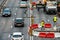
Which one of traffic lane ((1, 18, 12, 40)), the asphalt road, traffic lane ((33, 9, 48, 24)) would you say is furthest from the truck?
traffic lane ((1, 18, 12, 40))

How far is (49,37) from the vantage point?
172ft

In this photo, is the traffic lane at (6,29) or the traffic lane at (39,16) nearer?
the traffic lane at (6,29)

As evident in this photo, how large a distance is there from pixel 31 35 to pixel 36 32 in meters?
1.23

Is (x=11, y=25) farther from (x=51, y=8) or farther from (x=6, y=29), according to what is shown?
(x=51, y=8)

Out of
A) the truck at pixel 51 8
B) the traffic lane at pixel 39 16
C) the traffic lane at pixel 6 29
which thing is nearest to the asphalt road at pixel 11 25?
the traffic lane at pixel 6 29

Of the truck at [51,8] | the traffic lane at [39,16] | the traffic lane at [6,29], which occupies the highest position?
the truck at [51,8]

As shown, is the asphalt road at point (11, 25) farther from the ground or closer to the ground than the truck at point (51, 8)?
closer to the ground

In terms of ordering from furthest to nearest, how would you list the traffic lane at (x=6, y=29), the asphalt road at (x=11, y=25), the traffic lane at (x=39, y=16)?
the traffic lane at (x=39, y=16) → the asphalt road at (x=11, y=25) → the traffic lane at (x=6, y=29)

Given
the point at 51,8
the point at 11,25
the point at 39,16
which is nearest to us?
the point at 11,25

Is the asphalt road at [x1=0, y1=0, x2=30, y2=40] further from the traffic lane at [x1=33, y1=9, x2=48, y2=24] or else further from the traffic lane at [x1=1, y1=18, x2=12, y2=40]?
the traffic lane at [x1=33, y1=9, x2=48, y2=24]

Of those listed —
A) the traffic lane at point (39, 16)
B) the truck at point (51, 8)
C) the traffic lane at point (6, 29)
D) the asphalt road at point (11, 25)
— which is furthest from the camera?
the truck at point (51, 8)

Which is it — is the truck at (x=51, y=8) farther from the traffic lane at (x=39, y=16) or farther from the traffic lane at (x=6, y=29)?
the traffic lane at (x=6, y=29)

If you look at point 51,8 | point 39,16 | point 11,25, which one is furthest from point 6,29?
point 51,8

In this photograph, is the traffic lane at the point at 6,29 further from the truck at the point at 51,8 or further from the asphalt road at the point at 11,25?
the truck at the point at 51,8
